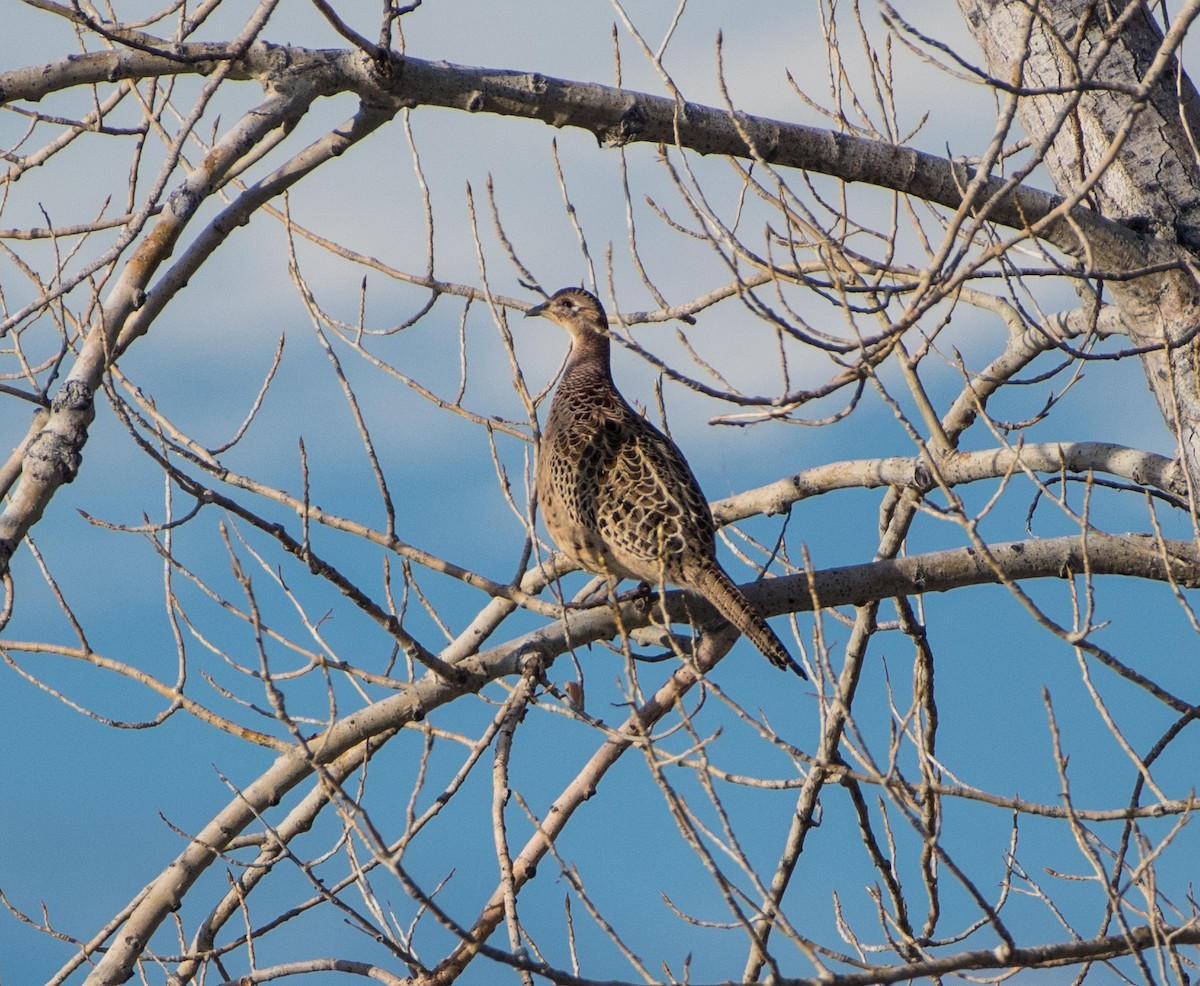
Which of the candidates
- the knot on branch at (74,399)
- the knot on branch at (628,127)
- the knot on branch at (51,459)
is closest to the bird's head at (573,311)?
the knot on branch at (628,127)

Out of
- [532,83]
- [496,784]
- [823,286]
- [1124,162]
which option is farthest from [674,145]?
[496,784]

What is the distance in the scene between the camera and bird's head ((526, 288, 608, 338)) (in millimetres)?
7000

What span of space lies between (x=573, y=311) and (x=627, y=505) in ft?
5.96

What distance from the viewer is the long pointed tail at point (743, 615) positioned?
4750 mm

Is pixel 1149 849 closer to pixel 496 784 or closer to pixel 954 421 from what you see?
pixel 496 784

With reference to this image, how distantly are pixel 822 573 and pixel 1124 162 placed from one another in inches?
74.9

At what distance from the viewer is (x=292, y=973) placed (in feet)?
15.7

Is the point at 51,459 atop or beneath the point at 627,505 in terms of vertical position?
beneath

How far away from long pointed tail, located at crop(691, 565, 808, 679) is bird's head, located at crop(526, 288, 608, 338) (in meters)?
2.29

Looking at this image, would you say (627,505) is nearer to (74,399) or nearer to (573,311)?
(573,311)

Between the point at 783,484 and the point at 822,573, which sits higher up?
the point at 783,484

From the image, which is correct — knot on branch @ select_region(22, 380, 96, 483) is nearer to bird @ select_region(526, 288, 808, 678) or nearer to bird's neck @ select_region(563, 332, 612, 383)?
bird @ select_region(526, 288, 808, 678)

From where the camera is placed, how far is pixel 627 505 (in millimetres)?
5480

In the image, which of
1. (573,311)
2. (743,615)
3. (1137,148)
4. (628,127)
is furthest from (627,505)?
(1137,148)
